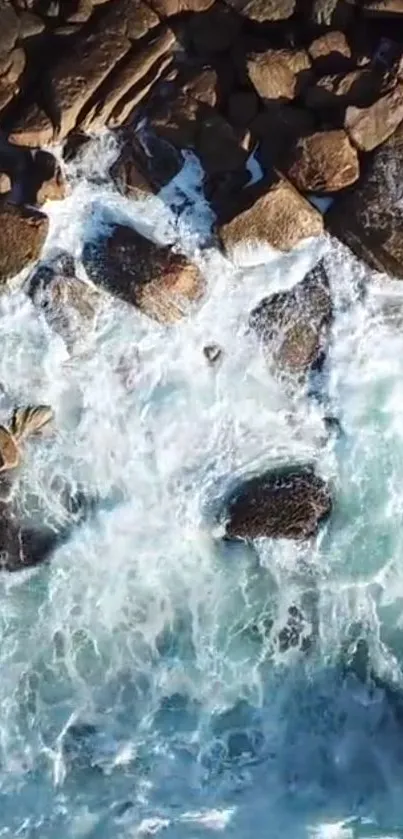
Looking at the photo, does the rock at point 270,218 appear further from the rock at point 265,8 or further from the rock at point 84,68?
the rock at point 84,68

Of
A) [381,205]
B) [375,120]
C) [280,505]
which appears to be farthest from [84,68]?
[280,505]

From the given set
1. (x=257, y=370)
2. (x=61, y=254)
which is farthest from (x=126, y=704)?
(x=61, y=254)

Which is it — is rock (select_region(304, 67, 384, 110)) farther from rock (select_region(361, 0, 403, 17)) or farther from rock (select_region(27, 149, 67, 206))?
rock (select_region(27, 149, 67, 206))

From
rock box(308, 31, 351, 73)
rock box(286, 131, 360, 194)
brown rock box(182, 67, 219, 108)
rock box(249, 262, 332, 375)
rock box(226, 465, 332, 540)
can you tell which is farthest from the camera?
rock box(226, 465, 332, 540)

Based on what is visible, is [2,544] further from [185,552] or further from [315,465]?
[315,465]

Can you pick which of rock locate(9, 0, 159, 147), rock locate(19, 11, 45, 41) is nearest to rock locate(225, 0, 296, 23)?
rock locate(9, 0, 159, 147)
